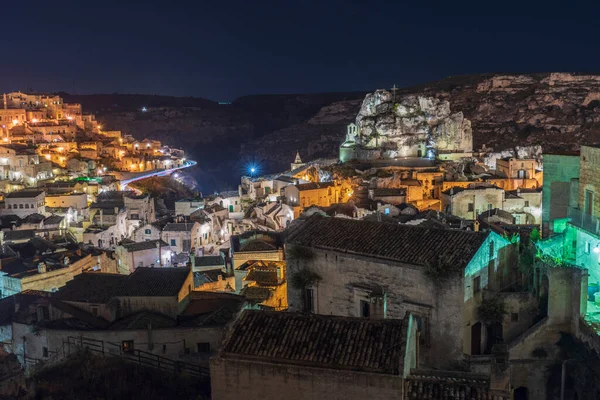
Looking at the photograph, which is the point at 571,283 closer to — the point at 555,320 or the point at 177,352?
the point at 555,320

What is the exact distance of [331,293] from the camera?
59.6ft

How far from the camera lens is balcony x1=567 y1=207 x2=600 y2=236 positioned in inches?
769

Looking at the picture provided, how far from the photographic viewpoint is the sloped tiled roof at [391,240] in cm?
1661

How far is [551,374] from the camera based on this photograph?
1675 cm

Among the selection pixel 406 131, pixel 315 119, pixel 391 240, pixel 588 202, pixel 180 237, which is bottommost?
pixel 180 237

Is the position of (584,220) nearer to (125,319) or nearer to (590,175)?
(590,175)

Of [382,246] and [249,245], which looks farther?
[249,245]

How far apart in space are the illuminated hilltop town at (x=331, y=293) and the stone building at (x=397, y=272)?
0.05 m

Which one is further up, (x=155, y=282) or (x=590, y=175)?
(x=590, y=175)

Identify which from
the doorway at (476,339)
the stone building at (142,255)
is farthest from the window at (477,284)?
the stone building at (142,255)

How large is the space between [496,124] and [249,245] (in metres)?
82.4

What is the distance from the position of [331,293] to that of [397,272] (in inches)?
92.5

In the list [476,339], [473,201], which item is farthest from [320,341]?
[473,201]

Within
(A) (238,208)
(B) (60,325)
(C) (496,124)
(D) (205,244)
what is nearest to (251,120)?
(C) (496,124)
